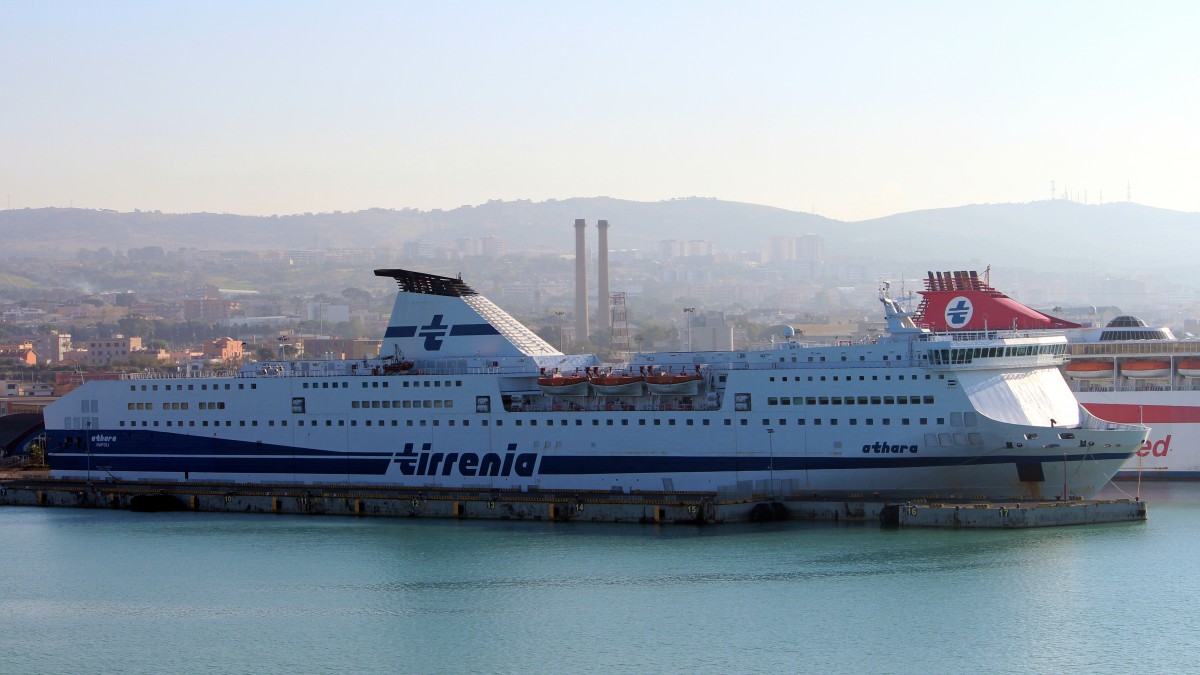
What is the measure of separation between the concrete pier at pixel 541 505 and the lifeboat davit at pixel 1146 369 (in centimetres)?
851

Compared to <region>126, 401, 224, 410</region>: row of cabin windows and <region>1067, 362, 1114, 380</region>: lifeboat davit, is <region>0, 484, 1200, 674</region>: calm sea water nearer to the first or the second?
<region>126, 401, 224, 410</region>: row of cabin windows

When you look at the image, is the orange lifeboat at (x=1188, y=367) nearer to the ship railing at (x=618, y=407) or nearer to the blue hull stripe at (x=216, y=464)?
the ship railing at (x=618, y=407)

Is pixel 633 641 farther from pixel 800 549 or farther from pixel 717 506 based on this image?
pixel 717 506

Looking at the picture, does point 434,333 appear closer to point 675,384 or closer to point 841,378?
point 675,384

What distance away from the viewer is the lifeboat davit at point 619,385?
30266 millimetres

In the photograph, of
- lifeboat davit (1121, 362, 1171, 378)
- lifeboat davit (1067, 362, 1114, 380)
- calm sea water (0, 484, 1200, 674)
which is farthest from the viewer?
lifeboat davit (1067, 362, 1114, 380)

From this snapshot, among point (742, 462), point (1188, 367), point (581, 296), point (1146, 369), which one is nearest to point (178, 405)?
point (742, 462)

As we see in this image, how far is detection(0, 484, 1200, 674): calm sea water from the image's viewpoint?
65.2ft

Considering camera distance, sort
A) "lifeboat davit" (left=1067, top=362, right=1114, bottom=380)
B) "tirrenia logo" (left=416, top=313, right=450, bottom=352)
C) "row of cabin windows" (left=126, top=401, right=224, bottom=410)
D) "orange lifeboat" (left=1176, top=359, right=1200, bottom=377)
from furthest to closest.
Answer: "lifeboat davit" (left=1067, top=362, right=1114, bottom=380), "orange lifeboat" (left=1176, top=359, right=1200, bottom=377), "row of cabin windows" (left=126, top=401, right=224, bottom=410), "tirrenia logo" (left=416, top=313, right=450, bottom=352)

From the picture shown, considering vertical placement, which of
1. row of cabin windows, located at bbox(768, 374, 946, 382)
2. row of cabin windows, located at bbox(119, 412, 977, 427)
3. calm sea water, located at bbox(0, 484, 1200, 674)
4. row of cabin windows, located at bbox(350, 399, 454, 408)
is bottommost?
calm sea water, located at bbox(0, 484, 1200, 674)

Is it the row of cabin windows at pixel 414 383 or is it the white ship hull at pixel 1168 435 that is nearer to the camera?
the row of cabin windows at pixel 414 383

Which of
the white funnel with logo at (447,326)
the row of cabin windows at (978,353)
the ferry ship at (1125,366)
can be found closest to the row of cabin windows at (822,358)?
the row of cabin windows at (978,353)

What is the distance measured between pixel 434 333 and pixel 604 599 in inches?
472

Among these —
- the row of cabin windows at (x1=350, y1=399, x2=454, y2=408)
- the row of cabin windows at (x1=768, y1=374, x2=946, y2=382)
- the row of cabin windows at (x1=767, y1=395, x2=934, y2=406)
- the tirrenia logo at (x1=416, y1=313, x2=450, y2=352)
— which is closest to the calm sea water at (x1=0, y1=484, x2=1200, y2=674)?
the row of cabin windows at (x1=767, y1=395, x2=934, y2=406)
